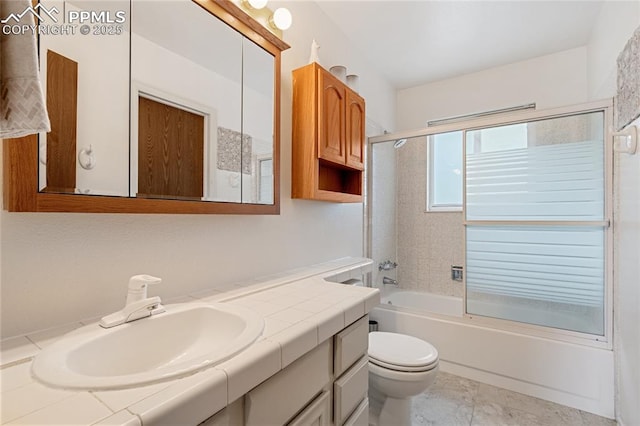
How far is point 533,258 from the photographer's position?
2020mm

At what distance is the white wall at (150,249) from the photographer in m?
0.78

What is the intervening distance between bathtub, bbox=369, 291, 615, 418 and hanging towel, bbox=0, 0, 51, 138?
96.5 inches

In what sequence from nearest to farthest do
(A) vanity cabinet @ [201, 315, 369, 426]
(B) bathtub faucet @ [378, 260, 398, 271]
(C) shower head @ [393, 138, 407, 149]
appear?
(A) vanity cabinet @ [201, 315, 369, 426], (C) shower head @ [393, 138, 407, 149], (B) bathtub faucet @ [378, 260, 398, 271]

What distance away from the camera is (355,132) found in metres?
2.01

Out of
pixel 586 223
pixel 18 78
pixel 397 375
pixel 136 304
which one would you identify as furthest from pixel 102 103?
pixel 586 223

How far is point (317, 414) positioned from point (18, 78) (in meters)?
1.05

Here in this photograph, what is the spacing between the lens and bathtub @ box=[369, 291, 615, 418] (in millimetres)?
1764

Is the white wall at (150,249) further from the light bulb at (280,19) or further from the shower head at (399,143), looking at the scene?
the shower head at (399,143)

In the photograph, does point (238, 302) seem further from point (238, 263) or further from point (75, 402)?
point (75, 402)

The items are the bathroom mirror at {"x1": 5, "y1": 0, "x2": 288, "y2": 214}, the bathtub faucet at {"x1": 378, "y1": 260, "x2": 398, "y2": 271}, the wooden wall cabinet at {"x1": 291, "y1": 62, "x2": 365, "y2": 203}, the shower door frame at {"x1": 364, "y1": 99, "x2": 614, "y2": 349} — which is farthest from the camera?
the bathtub faucet at {"x1": 378, "y1": 260, "x2": 398, "y2": 271}

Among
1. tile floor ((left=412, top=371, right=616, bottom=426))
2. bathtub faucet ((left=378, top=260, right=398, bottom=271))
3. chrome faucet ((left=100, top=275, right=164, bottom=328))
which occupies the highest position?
chrome faucet ((left=100, top=275, right=164, bottom=328))

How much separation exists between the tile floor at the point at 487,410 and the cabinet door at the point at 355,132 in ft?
5.15

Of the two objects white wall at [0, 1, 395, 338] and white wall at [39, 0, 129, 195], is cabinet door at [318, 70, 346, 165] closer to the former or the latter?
white wall at [0, 1, 395, 338]

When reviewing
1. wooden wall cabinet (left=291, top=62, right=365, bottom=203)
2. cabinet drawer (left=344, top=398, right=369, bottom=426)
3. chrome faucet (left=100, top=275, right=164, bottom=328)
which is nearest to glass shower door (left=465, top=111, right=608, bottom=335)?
wooden wall cabinet (left=291, top=62, right=365, bottom=203)
